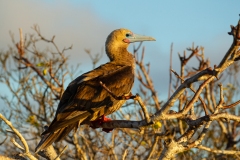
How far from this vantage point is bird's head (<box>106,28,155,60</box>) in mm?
7945

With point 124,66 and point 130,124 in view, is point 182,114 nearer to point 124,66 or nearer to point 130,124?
point 130,124

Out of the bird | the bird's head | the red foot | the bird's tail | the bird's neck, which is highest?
the bird's head

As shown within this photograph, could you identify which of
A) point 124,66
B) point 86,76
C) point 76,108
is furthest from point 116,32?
point 76,108

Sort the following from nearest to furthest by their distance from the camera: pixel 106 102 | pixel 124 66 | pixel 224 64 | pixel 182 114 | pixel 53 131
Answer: pixel 224 64 < pixel 182 114 < pixel 53 131 < pixel 106 102 < pixel 124 66

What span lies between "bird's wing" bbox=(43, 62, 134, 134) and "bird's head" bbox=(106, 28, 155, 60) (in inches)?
36.4

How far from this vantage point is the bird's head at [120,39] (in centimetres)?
795

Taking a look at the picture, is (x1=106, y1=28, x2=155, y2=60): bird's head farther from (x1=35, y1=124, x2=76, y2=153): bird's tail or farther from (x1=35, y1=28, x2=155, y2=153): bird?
(x1=35, y1=124, x2=76, y2=153): bird's tail

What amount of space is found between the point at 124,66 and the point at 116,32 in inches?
42.7

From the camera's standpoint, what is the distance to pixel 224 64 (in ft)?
14.3

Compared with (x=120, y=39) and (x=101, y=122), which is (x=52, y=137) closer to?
(x=101, y=122)

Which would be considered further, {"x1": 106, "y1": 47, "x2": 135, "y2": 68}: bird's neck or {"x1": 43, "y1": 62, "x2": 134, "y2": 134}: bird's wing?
{"x1": 106, "y1": 47, "x2": 135, "y2": 68}: bird's neck

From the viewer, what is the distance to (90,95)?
6.36 meters

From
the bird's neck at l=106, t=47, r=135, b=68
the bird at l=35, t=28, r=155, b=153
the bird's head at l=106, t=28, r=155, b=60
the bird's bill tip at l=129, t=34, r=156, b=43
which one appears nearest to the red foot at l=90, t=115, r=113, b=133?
the bird at l=35, t=28, r=155, b=153

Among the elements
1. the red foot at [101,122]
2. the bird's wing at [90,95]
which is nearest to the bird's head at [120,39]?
the bird's wing at [90,95]
